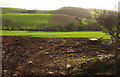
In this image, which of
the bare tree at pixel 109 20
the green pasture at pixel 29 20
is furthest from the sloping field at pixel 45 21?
the bare tree at pixel 109 20

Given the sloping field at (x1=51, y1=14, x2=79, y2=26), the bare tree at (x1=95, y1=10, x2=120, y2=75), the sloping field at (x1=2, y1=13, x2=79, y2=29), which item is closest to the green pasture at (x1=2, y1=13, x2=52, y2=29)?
the sloping field at (x1=2, y1=13, x2=79, y2=29)

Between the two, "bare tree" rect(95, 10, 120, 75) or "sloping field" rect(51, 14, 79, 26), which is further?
"sloping field" rect(51, 14, 79, 26)

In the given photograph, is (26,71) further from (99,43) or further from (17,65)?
(99,43)

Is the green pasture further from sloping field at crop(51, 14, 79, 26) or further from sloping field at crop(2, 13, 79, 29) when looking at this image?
sloping field at crop(51, 14, 79, 26)

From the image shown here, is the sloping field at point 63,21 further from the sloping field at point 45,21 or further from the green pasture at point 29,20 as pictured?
the green pasture at point 29,20

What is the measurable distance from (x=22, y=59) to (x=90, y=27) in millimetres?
27505

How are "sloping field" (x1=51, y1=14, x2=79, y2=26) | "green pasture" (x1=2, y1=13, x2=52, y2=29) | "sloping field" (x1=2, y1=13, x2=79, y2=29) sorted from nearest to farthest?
"sloping field" (x1=2, y1=13, x2=79, y2=29) → "sloping field" (x1=51, y1=14, x2=79, y2=26) → "green pasture" (x1=2, y1=13, x2=52, y2=29)

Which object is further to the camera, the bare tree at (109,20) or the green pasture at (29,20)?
the green pasture at (29,20)

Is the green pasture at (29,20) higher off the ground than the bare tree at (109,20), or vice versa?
the bare tree at (109,20)

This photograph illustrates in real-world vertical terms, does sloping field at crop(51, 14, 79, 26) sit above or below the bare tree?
below

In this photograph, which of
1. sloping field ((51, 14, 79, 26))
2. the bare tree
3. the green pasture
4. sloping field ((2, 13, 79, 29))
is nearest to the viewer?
the bare tree

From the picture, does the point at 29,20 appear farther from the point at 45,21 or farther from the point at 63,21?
the point at 63,21

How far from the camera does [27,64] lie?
A: 8.00 metres

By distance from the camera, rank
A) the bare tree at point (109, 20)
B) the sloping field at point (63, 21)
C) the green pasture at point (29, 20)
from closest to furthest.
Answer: the bare tree at point (109, 20)
the sloping field at point (63, 21)
the green pasture at point (29, 20)
